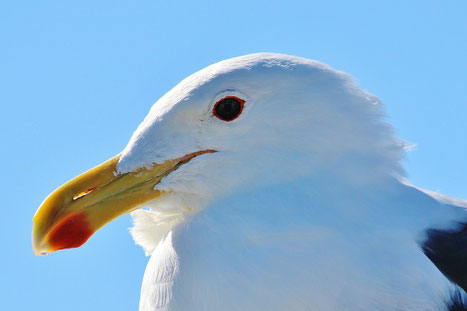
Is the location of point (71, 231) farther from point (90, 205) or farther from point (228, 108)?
point (228, 108)

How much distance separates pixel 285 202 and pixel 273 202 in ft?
0.23

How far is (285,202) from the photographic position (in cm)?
520

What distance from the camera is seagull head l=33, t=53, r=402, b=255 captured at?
5383 millimetres

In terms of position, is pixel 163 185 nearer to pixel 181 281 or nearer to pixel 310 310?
pixel 181 281

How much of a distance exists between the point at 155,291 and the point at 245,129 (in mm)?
1115

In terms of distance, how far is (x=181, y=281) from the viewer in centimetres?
515

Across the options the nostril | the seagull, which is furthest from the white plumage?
the nostril

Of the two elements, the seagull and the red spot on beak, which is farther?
the red spot on beak

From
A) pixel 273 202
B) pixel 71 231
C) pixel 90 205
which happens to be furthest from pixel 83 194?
pixel 273 202

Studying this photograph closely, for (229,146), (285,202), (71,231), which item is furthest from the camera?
(71,231)

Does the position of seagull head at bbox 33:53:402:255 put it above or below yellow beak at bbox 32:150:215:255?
above

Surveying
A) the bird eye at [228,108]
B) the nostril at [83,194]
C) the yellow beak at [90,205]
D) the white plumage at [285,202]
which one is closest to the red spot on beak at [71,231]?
the yellow beak at [90,205]

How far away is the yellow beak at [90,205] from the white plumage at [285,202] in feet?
0.24

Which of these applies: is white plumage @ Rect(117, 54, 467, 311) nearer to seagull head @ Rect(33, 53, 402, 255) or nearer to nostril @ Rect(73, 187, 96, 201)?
seagull head @ Rect(33, 53, 402, 255)
